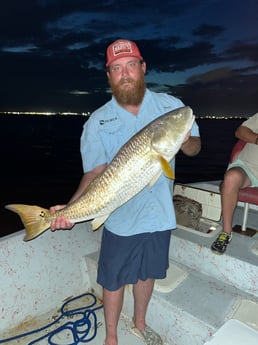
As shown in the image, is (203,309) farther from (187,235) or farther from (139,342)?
(187,235)

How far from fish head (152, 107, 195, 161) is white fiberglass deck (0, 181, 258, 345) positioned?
78.5 inches

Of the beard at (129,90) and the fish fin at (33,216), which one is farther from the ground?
the beard at (129,90)

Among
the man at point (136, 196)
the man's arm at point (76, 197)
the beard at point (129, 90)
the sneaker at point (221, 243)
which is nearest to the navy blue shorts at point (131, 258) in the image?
the man at point (136, 196)

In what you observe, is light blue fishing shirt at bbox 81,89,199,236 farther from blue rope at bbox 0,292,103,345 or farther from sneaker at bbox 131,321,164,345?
blue rope at bbox 0,292,103,345

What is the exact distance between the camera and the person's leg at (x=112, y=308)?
11.3 feet

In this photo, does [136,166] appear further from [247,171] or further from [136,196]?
[247,171]

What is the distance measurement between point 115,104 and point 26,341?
3.04 m

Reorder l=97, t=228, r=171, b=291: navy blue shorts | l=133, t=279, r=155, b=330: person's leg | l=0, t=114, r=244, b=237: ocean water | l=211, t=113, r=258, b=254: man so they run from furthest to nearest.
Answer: l=0, t=114, r=244, b=237: ocean water
l=211, t=113, r=258, b=254: man
l=133, t=279, r=155, b=330: person's leg
l=97, t=228, r=171, b=291: navy blue shorts

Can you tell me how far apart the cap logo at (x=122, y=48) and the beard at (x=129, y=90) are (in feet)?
0.81

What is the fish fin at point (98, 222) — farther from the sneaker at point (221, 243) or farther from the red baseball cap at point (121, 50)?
the sneaker at point (221, 243)

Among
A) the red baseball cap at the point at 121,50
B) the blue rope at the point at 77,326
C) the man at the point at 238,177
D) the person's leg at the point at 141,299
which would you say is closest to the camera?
the red baseball cap at the point at 121,50

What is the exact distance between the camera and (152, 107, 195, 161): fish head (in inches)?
113

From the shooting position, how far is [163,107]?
10.8ft

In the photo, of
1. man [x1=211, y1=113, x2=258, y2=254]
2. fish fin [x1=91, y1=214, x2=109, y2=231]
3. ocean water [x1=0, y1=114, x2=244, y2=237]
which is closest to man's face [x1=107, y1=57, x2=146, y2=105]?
fish fin [x1=91, y1=214, x2=109, y2=231]
